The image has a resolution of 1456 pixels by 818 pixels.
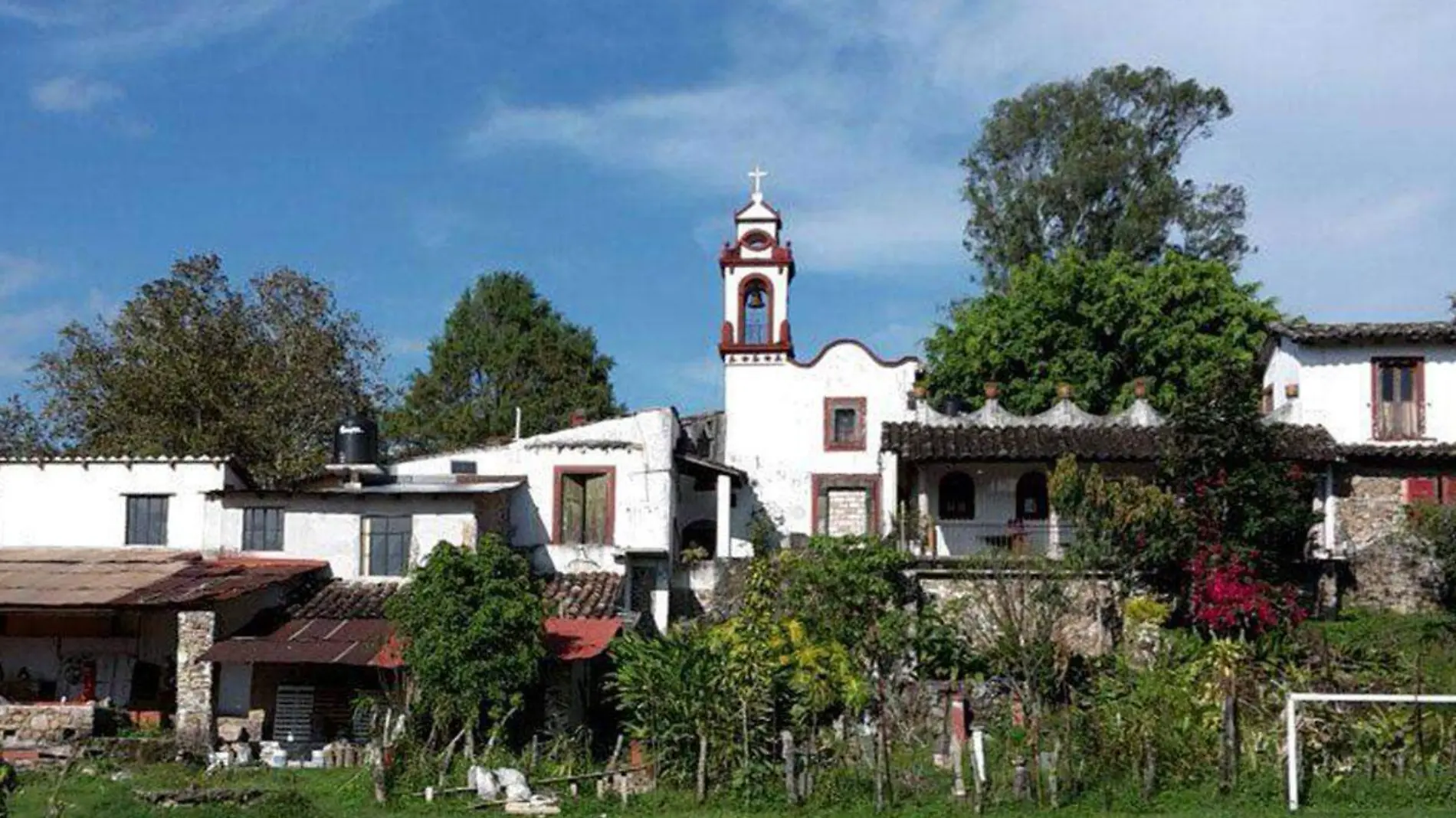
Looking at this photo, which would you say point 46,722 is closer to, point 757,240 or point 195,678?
point 195,678

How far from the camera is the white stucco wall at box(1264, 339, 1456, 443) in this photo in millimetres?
37531

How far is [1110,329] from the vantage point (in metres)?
43.9

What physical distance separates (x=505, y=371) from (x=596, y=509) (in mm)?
21262

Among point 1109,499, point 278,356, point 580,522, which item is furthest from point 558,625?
point 278,356

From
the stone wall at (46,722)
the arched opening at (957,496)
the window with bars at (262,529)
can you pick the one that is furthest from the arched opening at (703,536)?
the stone wall at (46,722)

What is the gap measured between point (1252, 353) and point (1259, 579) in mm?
13220

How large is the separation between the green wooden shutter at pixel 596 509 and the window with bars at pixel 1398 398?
58.6 feet

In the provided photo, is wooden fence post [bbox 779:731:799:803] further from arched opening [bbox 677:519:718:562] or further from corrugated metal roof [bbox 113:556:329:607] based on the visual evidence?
arched opening [bbox 677:519:718:562]

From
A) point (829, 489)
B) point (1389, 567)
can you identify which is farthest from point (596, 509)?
point (1389, 567)

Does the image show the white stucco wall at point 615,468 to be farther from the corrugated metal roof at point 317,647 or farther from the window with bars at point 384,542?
the corrugated metal roof at point 317,647

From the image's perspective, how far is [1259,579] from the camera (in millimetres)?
31688

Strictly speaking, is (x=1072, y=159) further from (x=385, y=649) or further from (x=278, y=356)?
(x=385, y=649)

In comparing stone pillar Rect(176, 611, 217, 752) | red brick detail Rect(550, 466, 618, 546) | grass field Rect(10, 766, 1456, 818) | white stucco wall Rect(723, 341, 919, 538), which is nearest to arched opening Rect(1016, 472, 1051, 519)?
white stucco wall Rect(723, 341, 919, 538)

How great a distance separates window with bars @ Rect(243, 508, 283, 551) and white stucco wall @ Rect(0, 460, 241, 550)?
1.78m
